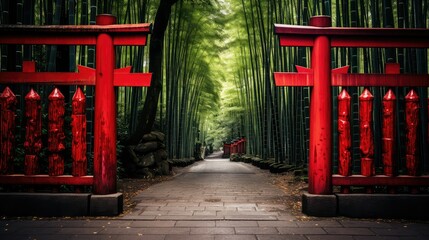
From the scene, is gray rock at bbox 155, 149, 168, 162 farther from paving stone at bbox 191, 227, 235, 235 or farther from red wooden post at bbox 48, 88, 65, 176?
paving stone at bbox 191, 227, 235, 235

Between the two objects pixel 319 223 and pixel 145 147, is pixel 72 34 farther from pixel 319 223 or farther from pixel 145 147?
pixel 145 147

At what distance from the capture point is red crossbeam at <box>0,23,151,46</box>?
3279 mm

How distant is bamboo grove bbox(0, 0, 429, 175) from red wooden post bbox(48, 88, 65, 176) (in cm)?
138

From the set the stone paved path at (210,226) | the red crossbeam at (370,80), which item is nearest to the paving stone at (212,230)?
the stone paved path at (210,226)

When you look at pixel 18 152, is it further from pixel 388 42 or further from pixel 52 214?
pixel 388 42

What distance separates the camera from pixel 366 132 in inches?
127

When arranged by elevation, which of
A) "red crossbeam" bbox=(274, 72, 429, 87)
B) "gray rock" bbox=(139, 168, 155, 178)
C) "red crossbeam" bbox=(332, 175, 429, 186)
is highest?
"red crossbeam" bbox=(274, 72, 429, 87)

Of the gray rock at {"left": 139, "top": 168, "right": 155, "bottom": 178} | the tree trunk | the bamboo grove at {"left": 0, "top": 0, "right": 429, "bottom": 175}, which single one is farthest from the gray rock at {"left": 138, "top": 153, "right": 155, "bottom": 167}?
the bamboo grove at {"left": 0, "top": 0, "right": 429, "bottom": 175}

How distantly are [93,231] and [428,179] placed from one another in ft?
9.88

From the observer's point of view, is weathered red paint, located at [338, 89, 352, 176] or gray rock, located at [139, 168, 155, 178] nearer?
weathered red paint, located at [338, 89, 352, 176]

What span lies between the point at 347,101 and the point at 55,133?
2.78 metres

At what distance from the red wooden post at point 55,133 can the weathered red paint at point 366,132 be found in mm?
2854

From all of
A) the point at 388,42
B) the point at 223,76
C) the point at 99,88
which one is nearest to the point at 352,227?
the point at 388,42

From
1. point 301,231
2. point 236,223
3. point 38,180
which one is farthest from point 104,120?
point 301,231
